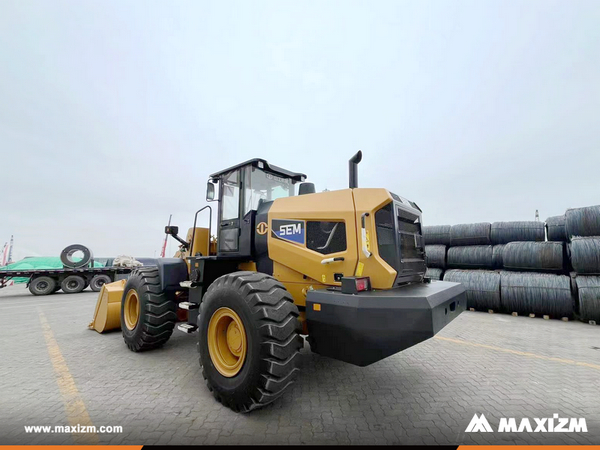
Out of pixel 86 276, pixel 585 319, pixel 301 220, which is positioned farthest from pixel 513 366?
pixel 86 276

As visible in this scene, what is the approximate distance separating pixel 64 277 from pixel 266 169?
15801 millimetres

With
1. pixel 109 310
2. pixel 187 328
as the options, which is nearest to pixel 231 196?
pixel 187 328

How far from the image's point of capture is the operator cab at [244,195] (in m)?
4.18

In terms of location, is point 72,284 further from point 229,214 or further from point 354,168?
point 354,168

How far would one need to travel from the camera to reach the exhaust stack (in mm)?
3391

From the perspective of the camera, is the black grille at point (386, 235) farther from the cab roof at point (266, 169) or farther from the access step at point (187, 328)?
the access step at point (187, 328)

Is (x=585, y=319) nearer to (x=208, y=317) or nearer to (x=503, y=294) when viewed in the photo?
(x=503, y=294)

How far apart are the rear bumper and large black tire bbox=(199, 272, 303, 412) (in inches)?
10.8

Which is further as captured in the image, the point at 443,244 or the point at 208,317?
the point at 443,244

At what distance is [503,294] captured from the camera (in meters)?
7.98

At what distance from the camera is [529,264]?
8.05 m

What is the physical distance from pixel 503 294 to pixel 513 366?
4.74 metres

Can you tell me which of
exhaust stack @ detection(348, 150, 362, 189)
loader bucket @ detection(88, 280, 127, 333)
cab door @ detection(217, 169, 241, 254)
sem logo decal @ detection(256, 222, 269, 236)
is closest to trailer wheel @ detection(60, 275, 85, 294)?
loader bucket @ detection(88, 280, 127, 333)

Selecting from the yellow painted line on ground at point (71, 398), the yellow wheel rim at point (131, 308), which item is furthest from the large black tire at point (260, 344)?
the yellow wheel rim at point (131, 308)
